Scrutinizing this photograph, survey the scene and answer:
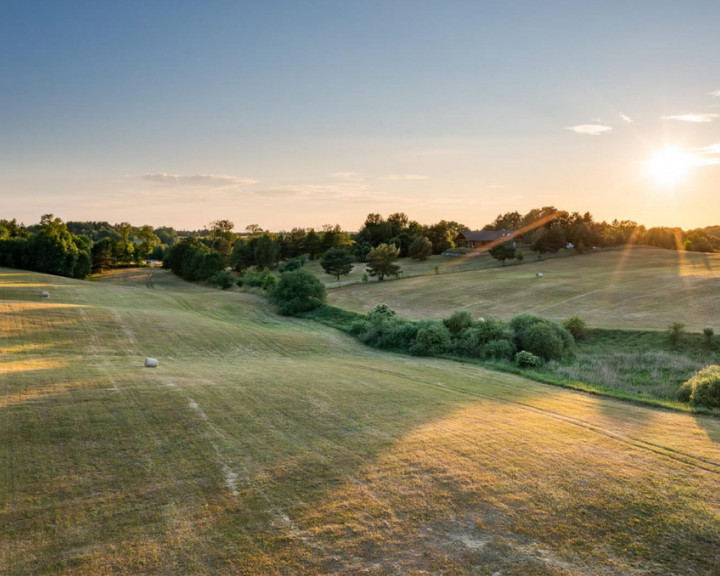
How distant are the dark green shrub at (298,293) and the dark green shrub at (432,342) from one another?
2410cm

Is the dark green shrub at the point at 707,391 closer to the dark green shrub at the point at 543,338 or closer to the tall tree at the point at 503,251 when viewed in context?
the dark green shrub at the point at 543,338

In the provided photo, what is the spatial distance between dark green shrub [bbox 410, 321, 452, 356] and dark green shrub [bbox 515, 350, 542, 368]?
6.50 meters

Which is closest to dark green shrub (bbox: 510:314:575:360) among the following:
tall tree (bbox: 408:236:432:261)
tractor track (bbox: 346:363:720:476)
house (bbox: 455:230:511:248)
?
tractor track (bbox: 346:363:720:476)

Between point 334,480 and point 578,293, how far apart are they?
5560cm

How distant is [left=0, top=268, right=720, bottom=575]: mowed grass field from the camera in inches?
321

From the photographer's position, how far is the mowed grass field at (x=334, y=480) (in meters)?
8.16

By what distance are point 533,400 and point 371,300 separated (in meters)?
47.3

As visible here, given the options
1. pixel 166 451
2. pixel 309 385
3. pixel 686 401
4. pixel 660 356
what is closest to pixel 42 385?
pixel 166 451

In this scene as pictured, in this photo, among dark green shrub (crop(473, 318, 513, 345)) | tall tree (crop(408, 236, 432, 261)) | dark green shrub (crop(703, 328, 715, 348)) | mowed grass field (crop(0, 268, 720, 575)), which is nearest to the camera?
mowed grass field (crop(0, 268, 720, 575))

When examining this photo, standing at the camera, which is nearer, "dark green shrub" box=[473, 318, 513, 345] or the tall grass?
the tall grass

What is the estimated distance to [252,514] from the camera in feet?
30.0

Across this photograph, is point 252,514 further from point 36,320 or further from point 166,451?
point 36,320

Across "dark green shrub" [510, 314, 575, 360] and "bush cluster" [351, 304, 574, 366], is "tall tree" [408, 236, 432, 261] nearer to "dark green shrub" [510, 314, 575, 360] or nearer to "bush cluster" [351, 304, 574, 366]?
"bush cluster" [351, 304, 574, 366]

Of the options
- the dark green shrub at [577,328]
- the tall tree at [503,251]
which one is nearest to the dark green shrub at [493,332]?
the dark green shrub at [577,328]
